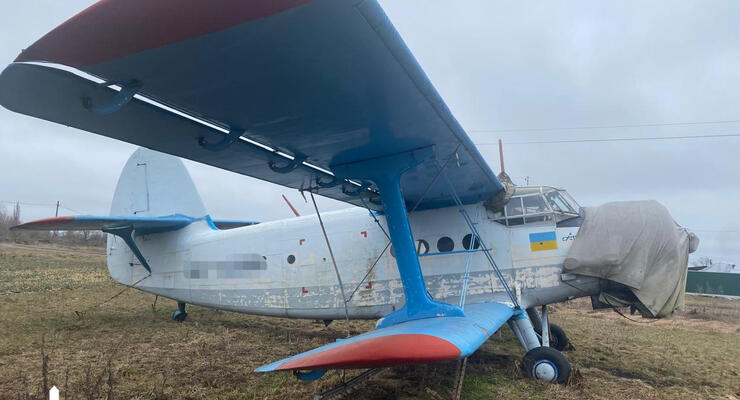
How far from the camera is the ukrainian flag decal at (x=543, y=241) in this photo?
605 cm

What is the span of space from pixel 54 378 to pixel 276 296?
10.6 ft

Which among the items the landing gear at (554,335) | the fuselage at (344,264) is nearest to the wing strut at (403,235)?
the fuselage at (344,264)

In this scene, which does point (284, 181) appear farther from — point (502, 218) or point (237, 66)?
point (502, 218)

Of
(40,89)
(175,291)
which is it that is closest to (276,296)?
(175,291)

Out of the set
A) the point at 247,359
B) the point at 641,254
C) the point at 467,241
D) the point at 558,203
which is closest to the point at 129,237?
the point at 247,359

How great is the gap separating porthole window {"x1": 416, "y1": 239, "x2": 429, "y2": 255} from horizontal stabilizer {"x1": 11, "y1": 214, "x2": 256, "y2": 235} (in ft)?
15.9

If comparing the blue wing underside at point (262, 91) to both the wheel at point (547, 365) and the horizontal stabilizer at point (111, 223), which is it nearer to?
the wheel at point (547, 365)

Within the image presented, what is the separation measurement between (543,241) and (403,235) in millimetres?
2520

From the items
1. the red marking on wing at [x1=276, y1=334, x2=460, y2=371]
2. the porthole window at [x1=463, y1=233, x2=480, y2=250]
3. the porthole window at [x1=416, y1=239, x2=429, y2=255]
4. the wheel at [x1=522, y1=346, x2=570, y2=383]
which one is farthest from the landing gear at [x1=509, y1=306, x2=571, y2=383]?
the red marking on wing at [x1=276, y1=334, x2=460, y2=371]

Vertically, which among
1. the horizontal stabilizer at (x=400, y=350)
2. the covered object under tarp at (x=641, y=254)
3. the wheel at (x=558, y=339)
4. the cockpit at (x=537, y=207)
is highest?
the cockpit at (x=537, y=207)

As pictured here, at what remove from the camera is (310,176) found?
5535 millimetres

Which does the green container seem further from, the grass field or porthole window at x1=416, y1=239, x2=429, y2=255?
porthole window at x1=416, y1=239, x2=429, y2=255

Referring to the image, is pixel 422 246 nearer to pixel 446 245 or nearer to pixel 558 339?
pixel 446 245

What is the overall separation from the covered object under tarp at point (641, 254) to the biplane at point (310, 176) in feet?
0.81
